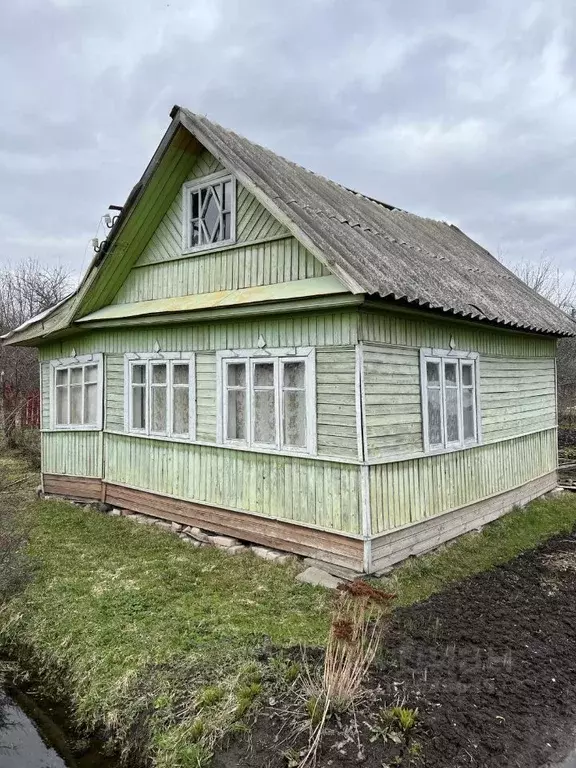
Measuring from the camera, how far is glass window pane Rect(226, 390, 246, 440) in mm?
7875

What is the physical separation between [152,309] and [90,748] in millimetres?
6152

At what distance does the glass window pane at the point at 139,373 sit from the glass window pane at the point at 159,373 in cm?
30

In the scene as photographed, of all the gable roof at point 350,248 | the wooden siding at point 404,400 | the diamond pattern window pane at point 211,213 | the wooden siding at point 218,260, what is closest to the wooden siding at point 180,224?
the wooden siding at point 218,260

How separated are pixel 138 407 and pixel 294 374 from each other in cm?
373

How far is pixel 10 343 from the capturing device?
11.4 m

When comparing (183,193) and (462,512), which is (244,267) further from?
(462,512)

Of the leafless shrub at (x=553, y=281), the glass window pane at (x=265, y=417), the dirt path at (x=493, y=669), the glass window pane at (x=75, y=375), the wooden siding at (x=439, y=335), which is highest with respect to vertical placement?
the leafless shrub at (x=553, y=281)

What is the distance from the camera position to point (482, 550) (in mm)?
7727

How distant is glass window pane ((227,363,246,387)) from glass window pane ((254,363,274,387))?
26 centimetres

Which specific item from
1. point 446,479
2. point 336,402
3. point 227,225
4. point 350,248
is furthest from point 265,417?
point 227,225

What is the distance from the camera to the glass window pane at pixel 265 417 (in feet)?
24.5

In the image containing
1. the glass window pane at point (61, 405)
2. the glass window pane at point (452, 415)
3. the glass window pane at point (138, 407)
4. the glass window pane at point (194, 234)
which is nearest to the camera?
the glass window pane at point (452, 415)

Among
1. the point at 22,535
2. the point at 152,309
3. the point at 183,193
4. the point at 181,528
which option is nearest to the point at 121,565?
the point at 181,528

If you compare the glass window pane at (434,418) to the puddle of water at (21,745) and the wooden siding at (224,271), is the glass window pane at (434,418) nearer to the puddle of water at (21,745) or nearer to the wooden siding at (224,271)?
the wooden siding at (224,271)
